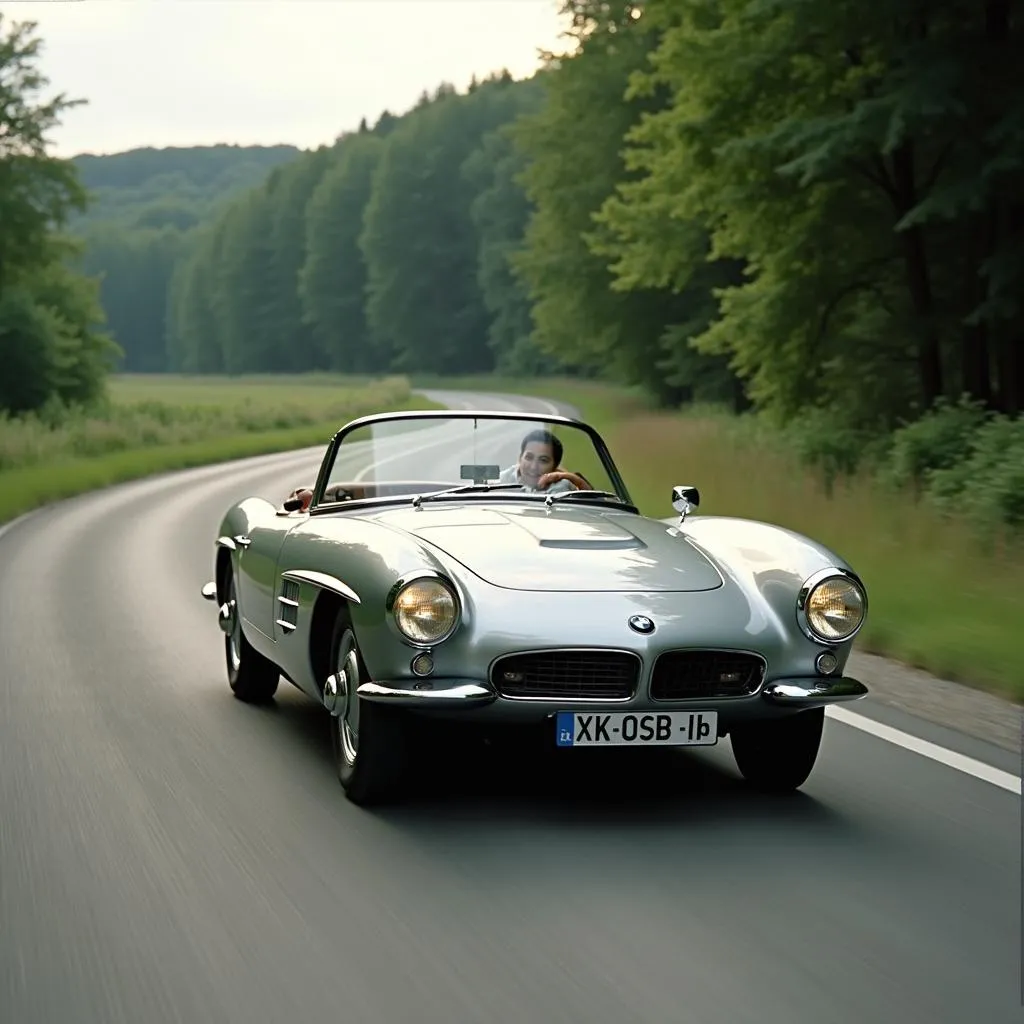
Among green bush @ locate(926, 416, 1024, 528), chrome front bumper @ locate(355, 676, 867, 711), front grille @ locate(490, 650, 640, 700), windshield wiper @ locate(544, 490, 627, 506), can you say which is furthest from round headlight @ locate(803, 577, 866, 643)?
green bush @ locate(926, 416, 1024, 528)

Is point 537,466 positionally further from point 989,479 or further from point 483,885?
point 989,479

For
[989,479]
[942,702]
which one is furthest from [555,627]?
[989,479]

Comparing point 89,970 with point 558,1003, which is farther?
point 89,970

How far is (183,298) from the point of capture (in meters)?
160

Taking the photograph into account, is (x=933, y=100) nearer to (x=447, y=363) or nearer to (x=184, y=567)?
(x=184, y=567)

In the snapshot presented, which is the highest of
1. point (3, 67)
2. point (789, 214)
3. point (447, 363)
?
point (3, 67)

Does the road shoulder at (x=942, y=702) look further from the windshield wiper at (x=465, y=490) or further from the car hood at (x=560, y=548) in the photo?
the windshield wiper at (x=465, y=490)

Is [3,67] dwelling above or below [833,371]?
above

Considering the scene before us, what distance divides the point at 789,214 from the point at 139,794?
A: 52.5ft

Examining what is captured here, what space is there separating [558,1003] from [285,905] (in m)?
1.09

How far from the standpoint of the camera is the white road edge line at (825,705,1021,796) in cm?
620

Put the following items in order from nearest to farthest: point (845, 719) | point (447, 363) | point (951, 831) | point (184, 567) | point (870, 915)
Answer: point (870, 915) → point (951, 831) → point (845, 719) → point (184, 567) → point (447, 363)

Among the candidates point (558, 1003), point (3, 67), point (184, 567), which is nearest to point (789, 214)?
point (184, 567)

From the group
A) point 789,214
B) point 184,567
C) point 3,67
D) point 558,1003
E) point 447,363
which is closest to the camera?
point 558,1003
